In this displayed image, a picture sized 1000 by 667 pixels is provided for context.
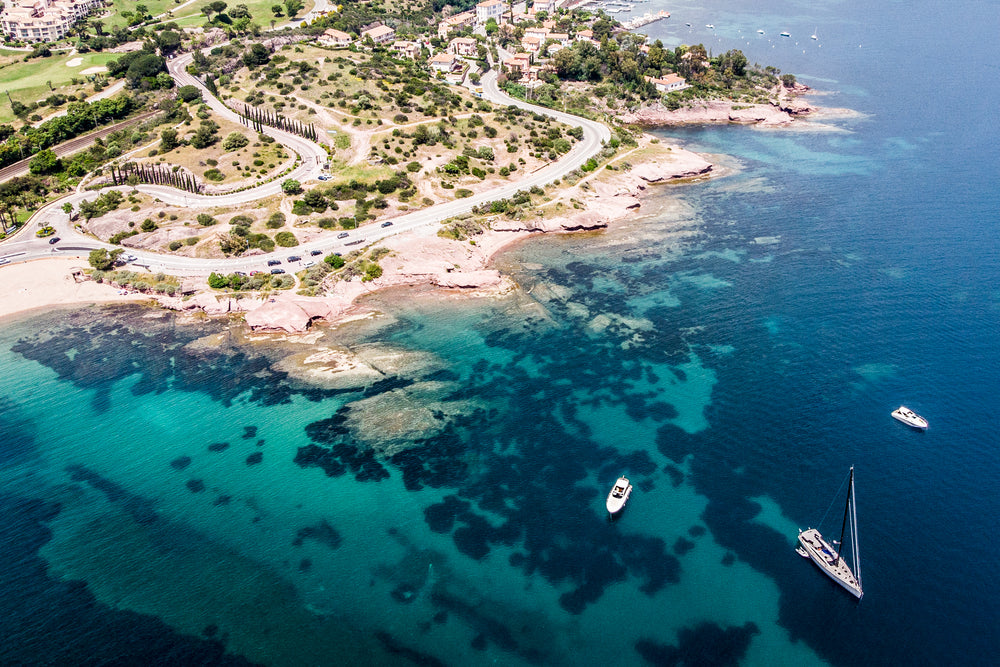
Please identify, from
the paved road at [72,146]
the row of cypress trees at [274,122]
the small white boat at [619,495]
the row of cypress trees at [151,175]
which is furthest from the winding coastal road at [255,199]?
the small white boat at [619,495]

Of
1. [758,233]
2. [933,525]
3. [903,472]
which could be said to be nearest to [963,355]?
[903,472]

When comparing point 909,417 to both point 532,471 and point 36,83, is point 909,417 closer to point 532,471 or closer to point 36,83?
point 532,471

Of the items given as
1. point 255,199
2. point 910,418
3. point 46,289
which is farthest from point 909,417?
point 46,289

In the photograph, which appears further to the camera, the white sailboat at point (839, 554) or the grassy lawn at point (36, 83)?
the grassy lawn at point (36, 83)

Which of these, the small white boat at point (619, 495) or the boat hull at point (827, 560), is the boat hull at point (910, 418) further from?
the small white boat at point (619, 495)

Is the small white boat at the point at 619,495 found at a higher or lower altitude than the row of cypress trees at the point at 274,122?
lower
